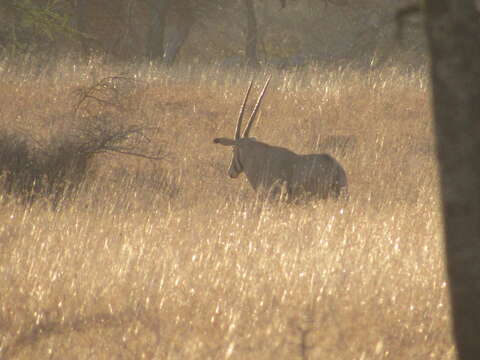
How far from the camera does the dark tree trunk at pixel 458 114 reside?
3.19m

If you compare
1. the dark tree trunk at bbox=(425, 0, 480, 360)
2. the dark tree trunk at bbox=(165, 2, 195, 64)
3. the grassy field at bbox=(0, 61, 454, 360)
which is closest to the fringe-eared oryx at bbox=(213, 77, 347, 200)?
the grassy field at bbox=(0, 61, 454, 360)

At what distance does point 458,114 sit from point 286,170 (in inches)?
190

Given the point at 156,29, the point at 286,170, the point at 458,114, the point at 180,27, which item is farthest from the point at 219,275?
the point at 180,27

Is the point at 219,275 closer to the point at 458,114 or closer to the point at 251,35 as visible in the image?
the point at 458,114

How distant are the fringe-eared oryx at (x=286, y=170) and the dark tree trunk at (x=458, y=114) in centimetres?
393

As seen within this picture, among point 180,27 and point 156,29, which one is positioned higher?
point 156,29

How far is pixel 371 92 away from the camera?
43.1 ft

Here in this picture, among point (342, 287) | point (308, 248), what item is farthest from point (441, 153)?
point (308, 248)

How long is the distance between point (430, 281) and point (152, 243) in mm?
1902

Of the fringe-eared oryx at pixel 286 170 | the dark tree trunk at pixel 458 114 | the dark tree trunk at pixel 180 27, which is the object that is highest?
the dark tree trunk at pixel 458 114

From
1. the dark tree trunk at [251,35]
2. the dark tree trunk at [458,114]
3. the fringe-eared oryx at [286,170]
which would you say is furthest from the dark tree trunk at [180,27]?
the dark tree trunk at [458,114]

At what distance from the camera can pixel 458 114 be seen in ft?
10.5

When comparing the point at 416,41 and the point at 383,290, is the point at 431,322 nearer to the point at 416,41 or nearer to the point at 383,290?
the point at 383,290

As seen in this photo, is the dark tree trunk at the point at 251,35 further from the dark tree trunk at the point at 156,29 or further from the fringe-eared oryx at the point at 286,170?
the fringe-eared oryx at the point at 286,170
